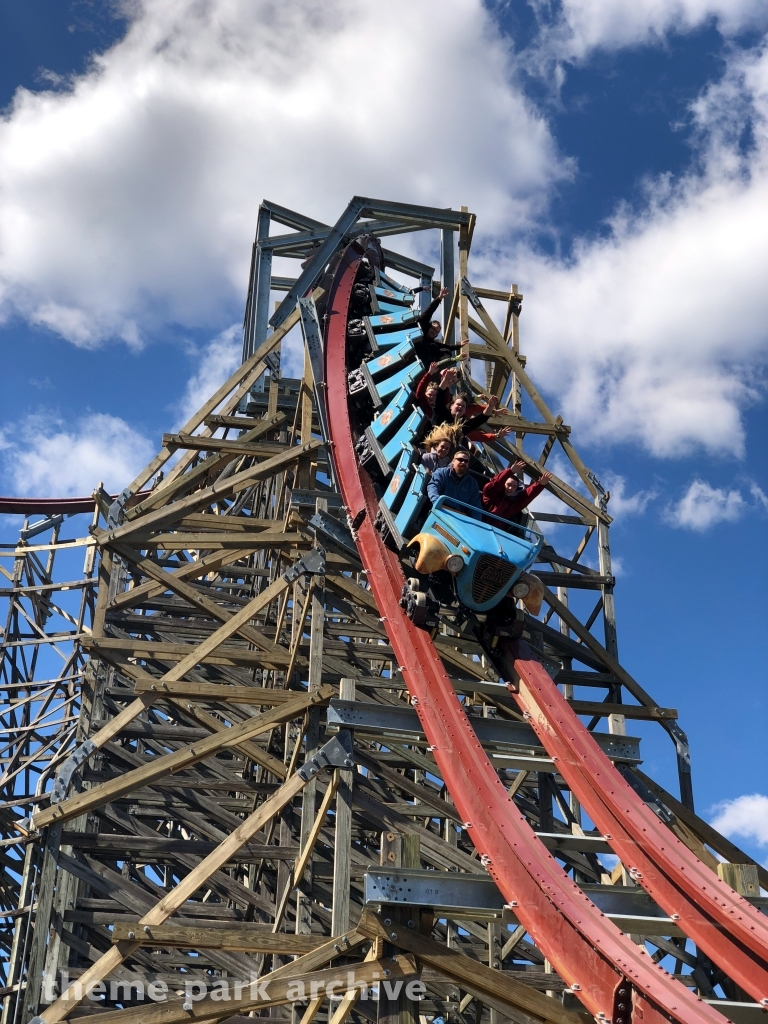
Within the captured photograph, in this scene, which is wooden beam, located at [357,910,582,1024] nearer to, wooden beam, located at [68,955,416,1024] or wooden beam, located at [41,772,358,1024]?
wooden beam, located at [68,955,416,1024]

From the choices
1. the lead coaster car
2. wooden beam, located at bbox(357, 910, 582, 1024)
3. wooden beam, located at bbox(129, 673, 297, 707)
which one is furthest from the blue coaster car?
wooden beam, located at bbox(357, 910, 582, 1024)

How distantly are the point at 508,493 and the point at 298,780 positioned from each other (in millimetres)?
2515

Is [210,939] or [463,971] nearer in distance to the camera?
[463,971]

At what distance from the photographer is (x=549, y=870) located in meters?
5.67

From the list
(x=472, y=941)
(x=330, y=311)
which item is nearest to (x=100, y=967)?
(x=472, y=941)

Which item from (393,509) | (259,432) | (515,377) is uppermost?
(515,377)

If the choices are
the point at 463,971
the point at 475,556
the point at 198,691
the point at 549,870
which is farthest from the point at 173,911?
the point at 475,556

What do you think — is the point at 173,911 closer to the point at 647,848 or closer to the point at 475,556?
the point at 647,848

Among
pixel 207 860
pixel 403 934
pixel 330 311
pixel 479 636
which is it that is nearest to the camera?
pixel 403 934

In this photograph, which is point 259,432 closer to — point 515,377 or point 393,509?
point 393,509

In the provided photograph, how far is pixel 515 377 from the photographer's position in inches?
461

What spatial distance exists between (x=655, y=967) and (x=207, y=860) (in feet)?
9.31

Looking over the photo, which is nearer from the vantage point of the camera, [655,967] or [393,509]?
[655,967]

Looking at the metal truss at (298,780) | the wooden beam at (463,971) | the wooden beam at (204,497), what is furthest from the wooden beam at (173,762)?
the wooden beam at (463,971)
